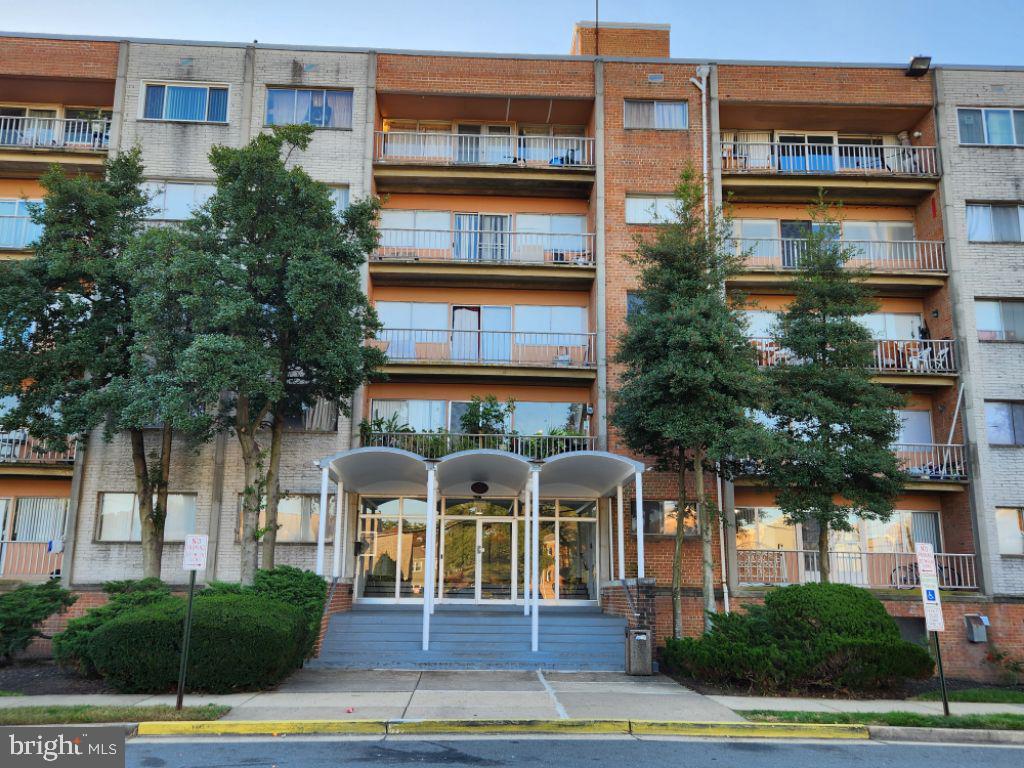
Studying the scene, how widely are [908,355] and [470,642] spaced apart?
46.9ft

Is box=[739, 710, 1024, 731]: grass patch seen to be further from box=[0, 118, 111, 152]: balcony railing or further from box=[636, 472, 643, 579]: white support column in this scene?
box=[0, 118, 111, 152]: balcony railing

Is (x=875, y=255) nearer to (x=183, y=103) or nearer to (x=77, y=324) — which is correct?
(x=183, y=103)

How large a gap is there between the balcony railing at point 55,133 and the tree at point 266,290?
7682mm

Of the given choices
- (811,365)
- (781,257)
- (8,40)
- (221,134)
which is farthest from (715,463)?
(8,40)

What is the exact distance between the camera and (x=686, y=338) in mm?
16703

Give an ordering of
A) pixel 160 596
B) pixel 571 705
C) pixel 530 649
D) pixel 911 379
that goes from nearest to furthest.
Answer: pixel 571 705, pixel 160 596, pixel 530 649, pixel 911 379

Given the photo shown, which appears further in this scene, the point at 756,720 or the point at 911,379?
the point at 911,379

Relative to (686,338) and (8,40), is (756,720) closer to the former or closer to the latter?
(686,338)

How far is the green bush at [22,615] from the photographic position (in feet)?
48.2

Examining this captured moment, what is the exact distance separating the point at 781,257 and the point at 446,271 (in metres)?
9.48

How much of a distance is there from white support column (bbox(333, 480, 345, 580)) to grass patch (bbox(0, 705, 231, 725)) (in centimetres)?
722

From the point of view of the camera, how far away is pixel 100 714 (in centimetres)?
1035

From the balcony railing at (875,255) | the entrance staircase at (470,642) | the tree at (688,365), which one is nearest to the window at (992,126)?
the balcony railing at (875,255)

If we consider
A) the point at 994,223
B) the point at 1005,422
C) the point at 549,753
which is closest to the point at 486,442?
the point at 549,753
